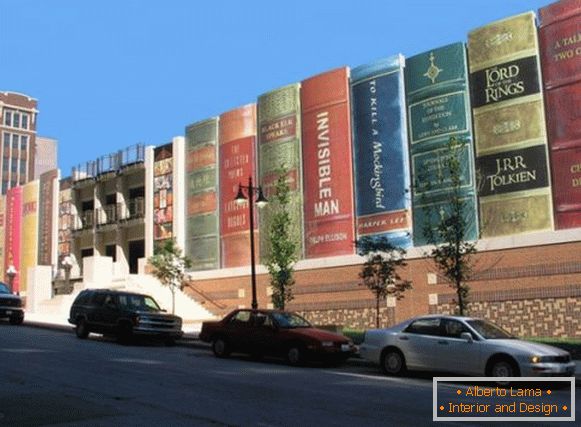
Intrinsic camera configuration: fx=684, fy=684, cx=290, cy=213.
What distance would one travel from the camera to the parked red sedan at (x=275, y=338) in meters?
16.0

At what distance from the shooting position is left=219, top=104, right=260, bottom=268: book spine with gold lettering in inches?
1337

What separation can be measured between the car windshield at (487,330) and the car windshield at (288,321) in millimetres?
4824

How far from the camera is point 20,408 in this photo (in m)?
9.24

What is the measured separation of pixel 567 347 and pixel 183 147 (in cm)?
2461

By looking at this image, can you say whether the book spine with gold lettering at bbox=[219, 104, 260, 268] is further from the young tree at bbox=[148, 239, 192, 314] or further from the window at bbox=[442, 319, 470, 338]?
the window at bbox=[442, 319, 470, 338]

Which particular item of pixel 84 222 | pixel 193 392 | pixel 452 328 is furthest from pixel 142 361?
pixel 84 222

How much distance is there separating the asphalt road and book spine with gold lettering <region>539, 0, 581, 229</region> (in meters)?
10.7

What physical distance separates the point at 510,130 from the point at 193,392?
17.2 meters

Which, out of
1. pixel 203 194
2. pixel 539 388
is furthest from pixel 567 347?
pixel 203 194

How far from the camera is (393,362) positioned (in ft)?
47.5

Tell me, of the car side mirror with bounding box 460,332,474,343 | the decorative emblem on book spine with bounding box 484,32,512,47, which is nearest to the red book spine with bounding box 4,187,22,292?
the decorative emblem on book spine with bounding box 484,32,512,47

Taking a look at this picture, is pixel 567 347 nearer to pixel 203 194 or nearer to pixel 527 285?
pixel 527 285

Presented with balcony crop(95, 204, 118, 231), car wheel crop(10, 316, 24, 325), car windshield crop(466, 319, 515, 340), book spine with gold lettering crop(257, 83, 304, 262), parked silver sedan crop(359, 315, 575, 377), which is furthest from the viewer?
balcony crop(95, 204, 118, 231)

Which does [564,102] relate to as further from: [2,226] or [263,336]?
[2,226]
